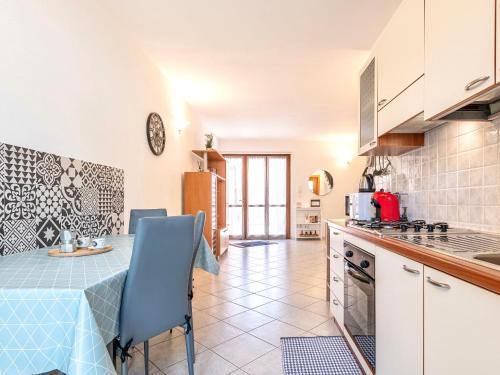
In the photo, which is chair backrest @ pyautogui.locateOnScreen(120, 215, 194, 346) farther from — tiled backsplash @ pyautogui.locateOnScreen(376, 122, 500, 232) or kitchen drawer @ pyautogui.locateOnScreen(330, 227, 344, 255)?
tiled backsplash @ pyautogui.locateOnScreen(376, 122, 500, 232)

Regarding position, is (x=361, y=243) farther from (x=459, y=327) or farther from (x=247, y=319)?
(x=247, y=319)

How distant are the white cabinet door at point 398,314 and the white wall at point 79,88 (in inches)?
77.2

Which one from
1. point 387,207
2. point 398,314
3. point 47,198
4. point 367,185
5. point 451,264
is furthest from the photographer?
point 367,185

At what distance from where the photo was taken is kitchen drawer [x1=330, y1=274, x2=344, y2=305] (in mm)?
2279

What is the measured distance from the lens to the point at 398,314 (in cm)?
133

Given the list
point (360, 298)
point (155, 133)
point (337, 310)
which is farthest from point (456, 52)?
point (155, 133)

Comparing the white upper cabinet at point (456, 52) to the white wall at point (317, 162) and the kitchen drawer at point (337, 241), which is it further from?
the white wall at point (317, 162)

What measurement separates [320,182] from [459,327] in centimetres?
727

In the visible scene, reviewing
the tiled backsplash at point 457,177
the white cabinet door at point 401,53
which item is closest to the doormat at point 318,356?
the tiled backsplash at point 457,177

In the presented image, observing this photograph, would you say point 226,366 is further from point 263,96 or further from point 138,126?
point 263,96

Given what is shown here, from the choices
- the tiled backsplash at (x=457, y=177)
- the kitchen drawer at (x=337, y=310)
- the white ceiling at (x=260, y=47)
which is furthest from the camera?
the white ceiling at (x=260, y=47)

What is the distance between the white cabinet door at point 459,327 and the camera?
79 centimetres

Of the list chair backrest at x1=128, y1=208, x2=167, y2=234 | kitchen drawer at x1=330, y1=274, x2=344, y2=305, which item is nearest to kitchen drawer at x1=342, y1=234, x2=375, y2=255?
kitchen drawer at x1=330, y1=274, x2=344, y2=305

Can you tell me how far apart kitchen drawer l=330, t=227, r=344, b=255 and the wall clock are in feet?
7.00
